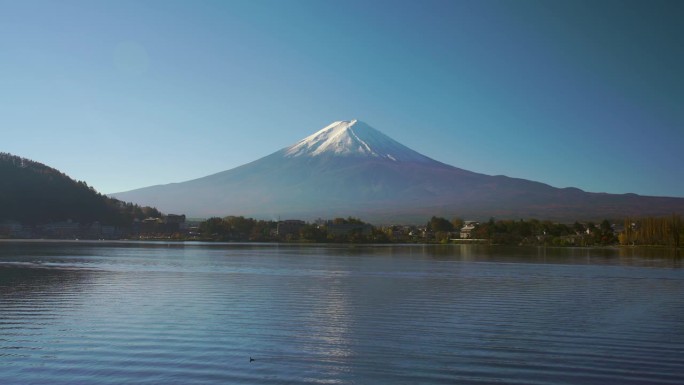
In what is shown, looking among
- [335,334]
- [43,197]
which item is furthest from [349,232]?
[335,334]

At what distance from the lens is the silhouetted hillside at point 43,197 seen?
346 ft

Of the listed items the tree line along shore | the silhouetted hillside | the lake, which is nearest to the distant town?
the tree line along shore

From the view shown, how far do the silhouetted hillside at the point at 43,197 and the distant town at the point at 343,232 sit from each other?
143cm

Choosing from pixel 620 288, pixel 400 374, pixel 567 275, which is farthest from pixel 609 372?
pixel 567 275

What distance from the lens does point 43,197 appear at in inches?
4272

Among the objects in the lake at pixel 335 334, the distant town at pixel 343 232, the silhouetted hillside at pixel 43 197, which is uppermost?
the silhouetted hillside at pixel 43 197

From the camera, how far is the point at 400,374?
29.5 feet

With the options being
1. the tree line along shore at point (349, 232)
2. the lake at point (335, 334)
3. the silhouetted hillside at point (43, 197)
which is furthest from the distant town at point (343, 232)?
the lake at point (335, 334)

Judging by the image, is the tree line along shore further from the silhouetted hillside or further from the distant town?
the silhouetted hillside

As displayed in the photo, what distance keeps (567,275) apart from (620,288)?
696 centimetres

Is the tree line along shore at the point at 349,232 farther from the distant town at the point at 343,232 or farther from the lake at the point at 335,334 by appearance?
the lake at the point at 335,334

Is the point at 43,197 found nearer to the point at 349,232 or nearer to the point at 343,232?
the point at 343,232

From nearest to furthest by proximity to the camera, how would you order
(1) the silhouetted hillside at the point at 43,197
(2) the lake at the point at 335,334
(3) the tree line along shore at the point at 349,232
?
(2) the lake at the point at 335,334 → (3) the tree line along shore at the point at 349,232 → (1) the silhouetted hillside at the point at 43,197

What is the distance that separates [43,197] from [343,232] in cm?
4969
